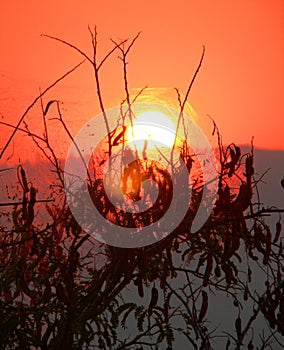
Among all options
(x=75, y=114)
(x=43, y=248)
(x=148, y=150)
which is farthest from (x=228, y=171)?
(x=75, y=114)

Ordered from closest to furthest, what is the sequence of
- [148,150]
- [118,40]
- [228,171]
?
[228,171] → [148,150] → [118,40]

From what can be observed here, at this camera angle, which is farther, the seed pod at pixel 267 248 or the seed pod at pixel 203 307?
Result: the seed pod at pixel 203 307

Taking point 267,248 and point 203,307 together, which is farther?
point 203,307

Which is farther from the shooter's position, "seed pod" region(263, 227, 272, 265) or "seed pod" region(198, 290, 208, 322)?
"seed pod" region(198, 290, 208, 322)

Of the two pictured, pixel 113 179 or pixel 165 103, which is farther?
pixel 165 103

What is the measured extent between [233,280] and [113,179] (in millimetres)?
606

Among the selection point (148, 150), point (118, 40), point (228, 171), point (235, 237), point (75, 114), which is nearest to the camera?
point (235, 237)

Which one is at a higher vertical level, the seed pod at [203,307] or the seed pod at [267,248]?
the seed pod at [267,248]

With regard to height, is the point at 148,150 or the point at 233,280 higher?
the point at 148,150

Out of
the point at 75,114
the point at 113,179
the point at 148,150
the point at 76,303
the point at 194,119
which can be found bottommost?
the point at 76,303

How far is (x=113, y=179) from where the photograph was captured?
2.45 meters

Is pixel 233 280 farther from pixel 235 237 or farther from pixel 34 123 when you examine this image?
pixel 34 123

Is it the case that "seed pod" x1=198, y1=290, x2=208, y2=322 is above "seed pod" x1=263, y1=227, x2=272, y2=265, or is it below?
below

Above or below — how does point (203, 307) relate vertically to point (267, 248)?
below
